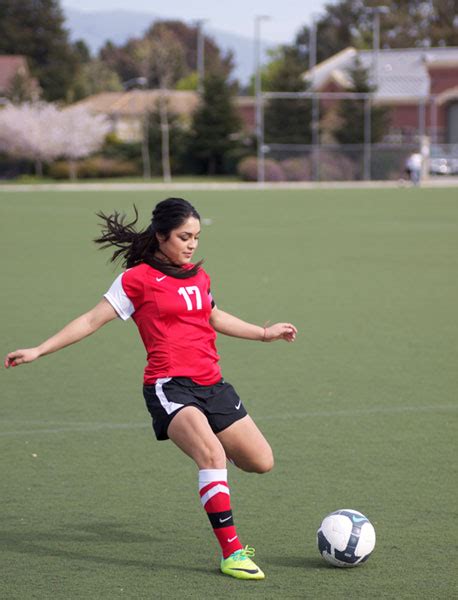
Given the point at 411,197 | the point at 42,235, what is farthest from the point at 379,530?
the point at 411,197

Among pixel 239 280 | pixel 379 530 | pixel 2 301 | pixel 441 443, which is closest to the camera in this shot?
pixel 379 530

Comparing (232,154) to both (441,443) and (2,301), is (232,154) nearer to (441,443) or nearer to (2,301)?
(2,301)

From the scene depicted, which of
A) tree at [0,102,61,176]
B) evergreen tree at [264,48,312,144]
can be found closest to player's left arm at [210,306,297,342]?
evergreen tree at [264,48,312,144]

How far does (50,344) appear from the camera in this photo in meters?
5.05

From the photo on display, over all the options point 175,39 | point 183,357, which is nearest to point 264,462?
point 183,357

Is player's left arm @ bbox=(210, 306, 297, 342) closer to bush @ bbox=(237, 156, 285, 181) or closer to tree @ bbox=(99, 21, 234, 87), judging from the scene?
bush @ bbox=(237, 156, 285, 181)

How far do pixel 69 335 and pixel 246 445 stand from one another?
98cm

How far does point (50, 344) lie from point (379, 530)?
6.49ft

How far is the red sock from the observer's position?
5.01 metres

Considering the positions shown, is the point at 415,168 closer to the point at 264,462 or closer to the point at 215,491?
the point at 264,462

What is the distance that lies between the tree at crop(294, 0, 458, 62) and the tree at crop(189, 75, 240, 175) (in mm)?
42574

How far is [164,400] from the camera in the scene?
5105 millimetres

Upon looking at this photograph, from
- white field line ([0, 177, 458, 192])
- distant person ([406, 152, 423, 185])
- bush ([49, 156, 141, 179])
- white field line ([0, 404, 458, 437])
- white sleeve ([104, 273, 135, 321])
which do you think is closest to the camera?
white sleeve ([104, 273, 135, 321])

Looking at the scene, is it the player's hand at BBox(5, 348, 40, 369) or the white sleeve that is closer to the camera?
the player's hand at BBox(5, 348, 40, 369)
